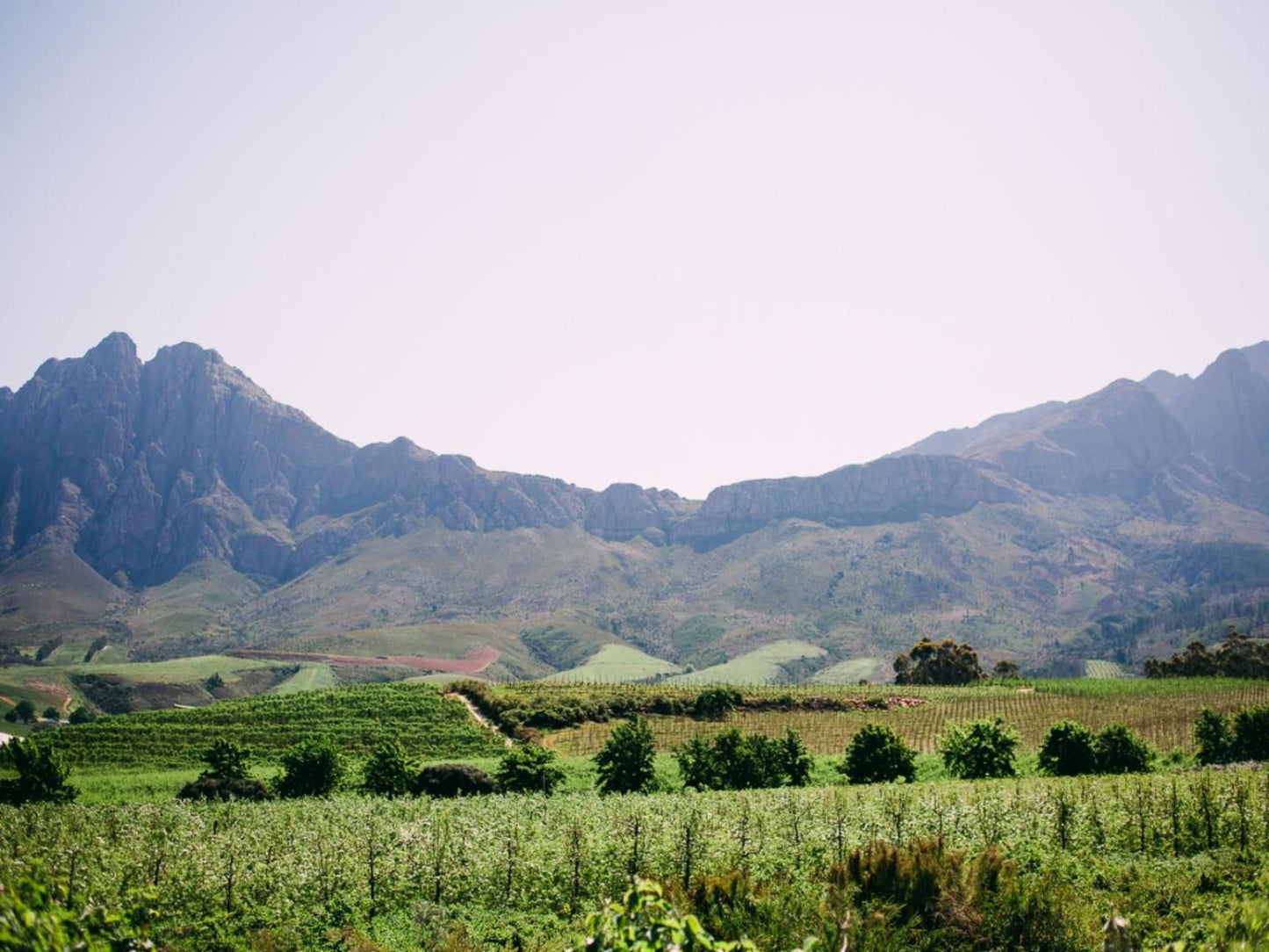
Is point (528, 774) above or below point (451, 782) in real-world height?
above

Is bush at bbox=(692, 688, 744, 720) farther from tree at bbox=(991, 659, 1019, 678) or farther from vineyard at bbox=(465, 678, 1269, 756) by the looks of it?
tree at bbox=(991, 659, 1019, 678)

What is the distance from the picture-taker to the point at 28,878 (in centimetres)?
515

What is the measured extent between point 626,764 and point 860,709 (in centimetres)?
3944

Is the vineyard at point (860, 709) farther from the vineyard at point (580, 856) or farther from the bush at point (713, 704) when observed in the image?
the vineyard at point (580, 856)

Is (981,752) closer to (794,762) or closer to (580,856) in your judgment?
(794,762)

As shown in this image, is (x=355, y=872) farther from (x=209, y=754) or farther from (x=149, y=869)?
(x=209, y=754)

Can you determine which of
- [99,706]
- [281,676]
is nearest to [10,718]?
[99,706]

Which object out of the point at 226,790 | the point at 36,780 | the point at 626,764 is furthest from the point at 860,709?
the point at 36,780

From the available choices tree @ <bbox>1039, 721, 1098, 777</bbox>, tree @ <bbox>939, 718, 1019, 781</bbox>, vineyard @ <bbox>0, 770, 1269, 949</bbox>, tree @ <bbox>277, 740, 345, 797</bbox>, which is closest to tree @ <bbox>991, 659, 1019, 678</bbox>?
tree @ <bbox>939, 718, 1019, 781</bbox>

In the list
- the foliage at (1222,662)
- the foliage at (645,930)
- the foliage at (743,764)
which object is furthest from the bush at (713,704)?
the foliage at (645,930)

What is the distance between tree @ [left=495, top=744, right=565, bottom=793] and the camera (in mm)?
41438

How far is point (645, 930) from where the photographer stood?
20.1 ft

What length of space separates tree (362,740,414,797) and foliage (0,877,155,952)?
38042 mm

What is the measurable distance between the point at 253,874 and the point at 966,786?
85.9ft
